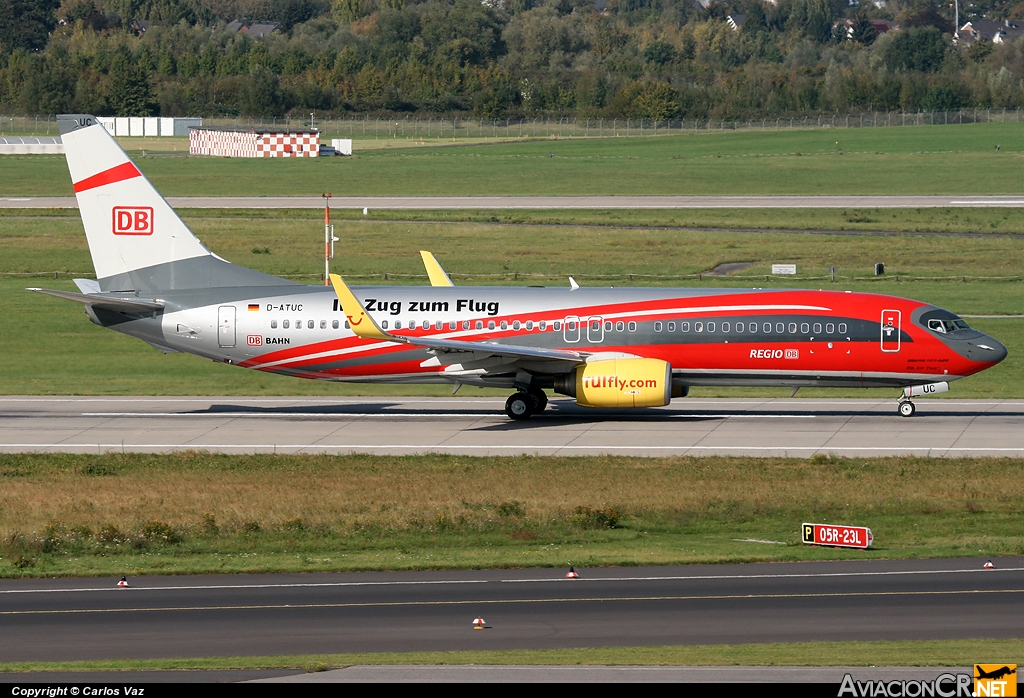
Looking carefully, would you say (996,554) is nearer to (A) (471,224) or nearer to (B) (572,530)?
(B) (572,530)

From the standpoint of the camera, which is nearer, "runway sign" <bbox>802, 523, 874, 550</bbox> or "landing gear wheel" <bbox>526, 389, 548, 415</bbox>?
"runway sign" <bbox>802, 523, 874, 550</bbox>

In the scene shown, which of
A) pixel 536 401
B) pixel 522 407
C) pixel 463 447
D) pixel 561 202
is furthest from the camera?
pixel 561 202

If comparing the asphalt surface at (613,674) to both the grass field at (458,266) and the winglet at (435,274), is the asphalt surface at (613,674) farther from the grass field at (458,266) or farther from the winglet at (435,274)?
the grass field at (458,266)

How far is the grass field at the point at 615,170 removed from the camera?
126m

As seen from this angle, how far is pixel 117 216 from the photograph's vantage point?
44469 millimetres

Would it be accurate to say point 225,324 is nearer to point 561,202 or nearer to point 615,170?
point 561,202

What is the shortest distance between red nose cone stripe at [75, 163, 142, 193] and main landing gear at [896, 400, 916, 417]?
26544 millimetres

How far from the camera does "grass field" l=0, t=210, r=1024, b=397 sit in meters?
52.8

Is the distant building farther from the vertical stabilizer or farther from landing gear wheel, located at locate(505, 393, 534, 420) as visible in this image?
landing gear wheel, located at locate(505, 393, 534, 420)

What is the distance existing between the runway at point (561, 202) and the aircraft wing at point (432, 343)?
2584 inches

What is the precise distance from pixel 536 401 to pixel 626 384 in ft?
12.6

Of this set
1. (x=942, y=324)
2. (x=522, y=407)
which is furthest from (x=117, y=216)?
(x=942, y=324)

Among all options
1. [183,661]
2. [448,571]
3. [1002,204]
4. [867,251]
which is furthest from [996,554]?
[1002,204]

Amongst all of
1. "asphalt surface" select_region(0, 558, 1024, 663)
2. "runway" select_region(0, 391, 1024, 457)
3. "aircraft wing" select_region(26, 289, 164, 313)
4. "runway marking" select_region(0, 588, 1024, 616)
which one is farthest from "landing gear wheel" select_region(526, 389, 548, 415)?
"runway marking" select_region(0, 588, 1024, 616)
